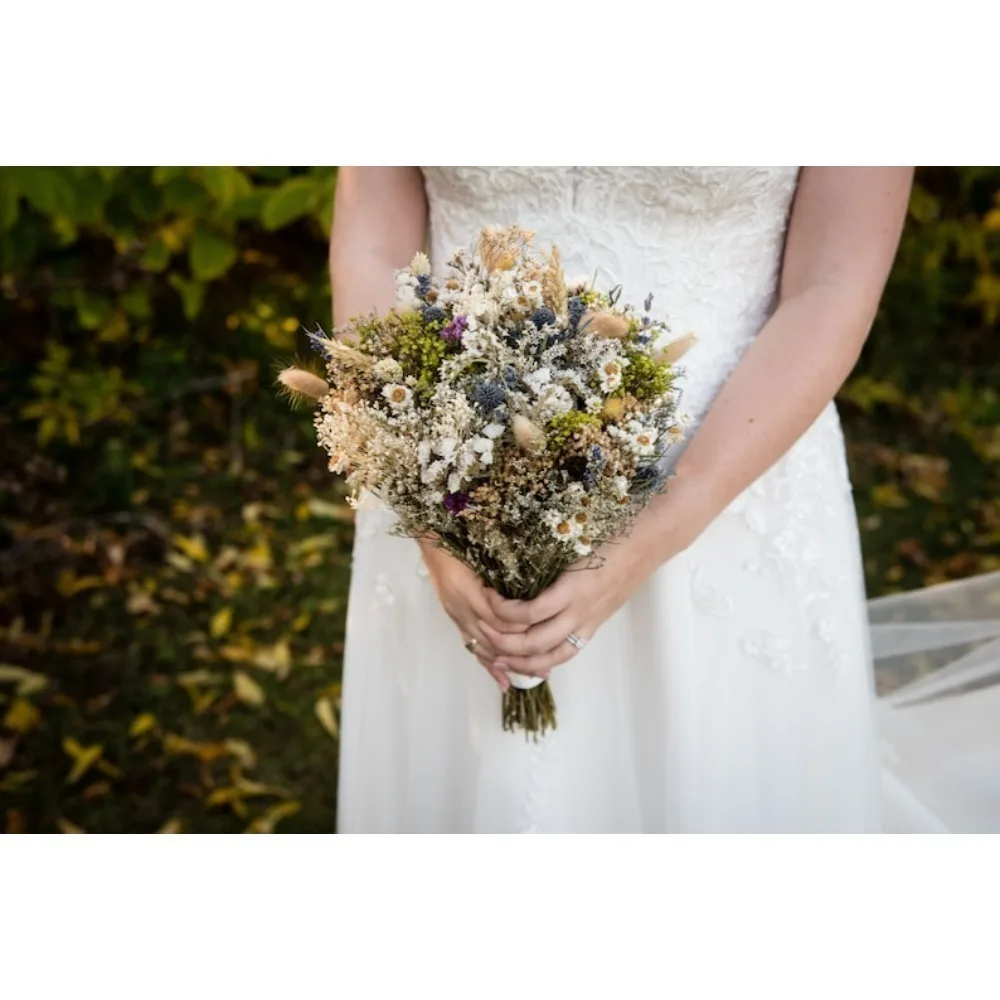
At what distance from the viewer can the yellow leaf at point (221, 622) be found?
3.72 metres

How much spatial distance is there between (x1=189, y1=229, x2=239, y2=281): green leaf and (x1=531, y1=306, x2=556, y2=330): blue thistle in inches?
85.8

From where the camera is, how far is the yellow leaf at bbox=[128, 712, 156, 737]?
3383 millimetres

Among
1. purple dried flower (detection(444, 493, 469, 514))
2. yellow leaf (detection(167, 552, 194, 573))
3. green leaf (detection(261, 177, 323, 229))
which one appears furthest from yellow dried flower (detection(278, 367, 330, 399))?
yellow leaf (detection(167, 552, 194, 573))

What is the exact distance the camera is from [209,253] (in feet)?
10.7

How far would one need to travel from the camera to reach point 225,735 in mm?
3422

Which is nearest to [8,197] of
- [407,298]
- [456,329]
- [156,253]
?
[156,253]

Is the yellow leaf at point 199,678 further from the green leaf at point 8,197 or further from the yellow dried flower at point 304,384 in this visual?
the yellow dried flower at point 304,384

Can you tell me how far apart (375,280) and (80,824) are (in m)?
2.10

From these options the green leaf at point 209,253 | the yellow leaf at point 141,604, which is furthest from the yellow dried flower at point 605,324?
the yellow leaf at point 141,604

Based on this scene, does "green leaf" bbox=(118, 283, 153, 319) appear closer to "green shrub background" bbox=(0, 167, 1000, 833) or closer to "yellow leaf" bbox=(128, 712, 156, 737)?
"green shrub background" bbox=(0, 167, 1000, 833)

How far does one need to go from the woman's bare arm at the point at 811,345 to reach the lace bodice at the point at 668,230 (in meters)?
0.10

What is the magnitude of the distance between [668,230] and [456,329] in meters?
0.64
